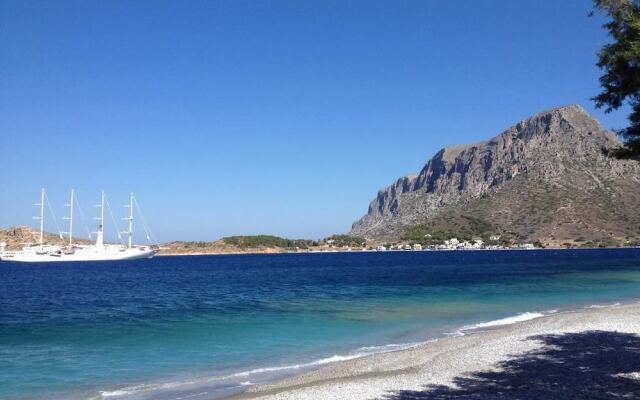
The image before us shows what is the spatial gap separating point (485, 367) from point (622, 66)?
10244mm

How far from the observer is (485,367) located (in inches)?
660

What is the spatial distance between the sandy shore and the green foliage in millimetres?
6003

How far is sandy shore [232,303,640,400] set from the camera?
14039mm

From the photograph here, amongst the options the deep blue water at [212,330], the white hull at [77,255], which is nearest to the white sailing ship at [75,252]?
the white hull at [77,255]

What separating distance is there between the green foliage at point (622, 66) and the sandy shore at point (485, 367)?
6003 mm

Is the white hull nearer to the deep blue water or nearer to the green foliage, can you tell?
the deep blue water

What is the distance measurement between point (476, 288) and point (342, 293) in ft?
46.7

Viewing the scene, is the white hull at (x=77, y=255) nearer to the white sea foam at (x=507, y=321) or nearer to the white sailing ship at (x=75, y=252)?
the white sailing ship at (x=75, y=252)

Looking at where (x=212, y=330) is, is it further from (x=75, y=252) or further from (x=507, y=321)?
(x=75, y=252)

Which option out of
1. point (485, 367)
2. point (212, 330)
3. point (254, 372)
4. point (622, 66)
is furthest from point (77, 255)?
point (622, 66)

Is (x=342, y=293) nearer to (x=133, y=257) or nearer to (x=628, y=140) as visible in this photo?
(x=628, y=140)

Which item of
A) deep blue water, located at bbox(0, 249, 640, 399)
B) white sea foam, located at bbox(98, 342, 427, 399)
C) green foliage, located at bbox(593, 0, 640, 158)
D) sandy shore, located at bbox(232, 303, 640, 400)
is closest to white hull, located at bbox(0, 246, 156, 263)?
deep blue water, located at bbox(0, 249, 640, 399)

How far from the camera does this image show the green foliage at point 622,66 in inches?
392

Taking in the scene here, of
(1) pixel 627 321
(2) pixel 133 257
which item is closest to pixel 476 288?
(1) pixel 627 321
